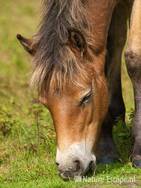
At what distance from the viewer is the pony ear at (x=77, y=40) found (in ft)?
20.7

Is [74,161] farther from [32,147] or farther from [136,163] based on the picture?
[32,147]

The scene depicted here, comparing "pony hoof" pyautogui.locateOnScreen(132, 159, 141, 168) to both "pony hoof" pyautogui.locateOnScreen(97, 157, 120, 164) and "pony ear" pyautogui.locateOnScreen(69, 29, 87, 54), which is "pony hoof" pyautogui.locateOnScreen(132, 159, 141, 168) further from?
"pony ear" pyautogui.locateOnScreen(69, 29, 87, 54)

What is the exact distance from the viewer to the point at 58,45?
6297 mm

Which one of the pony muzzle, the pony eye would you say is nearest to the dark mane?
the pony eye

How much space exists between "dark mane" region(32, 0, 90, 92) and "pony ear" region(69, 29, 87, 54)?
6cm

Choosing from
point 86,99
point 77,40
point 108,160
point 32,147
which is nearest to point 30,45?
point 77,40

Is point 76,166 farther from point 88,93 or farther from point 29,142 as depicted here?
point 29,142

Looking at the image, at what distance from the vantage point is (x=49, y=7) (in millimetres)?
6586

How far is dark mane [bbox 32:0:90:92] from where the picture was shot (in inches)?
245

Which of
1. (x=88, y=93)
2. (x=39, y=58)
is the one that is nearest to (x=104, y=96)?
(x=88, y=93)

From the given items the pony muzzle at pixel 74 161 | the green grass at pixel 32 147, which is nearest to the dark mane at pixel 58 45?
the green grass at pixel 32 147

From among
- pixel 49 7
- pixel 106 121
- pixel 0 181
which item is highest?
pixel 49 7

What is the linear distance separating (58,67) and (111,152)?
4.71 feet

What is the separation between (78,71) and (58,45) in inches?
11.9
